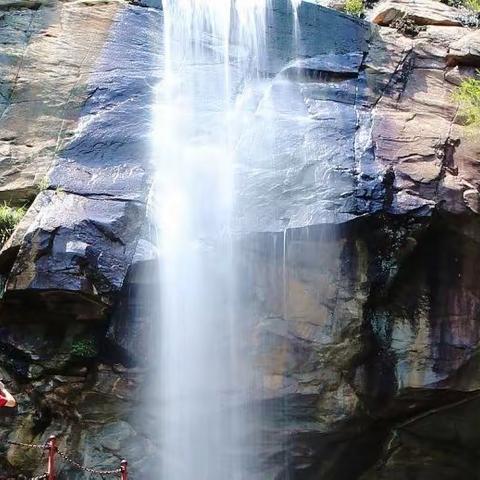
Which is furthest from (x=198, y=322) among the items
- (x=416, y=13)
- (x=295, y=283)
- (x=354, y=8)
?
(x=354, y=8)

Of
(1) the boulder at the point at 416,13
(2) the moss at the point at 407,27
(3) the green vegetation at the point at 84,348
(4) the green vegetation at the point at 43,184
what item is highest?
(1) the boulder at the point at 416,13

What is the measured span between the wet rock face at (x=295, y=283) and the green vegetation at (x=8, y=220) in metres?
0.43

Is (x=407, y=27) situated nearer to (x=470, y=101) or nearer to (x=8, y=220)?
(x=470, y=101)

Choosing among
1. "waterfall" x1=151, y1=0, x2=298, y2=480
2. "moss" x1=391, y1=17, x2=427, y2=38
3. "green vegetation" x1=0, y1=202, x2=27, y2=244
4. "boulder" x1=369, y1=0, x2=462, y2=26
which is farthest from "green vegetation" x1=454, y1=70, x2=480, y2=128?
"green vegetation" x1=0, y1=202, x2=27, y2=244

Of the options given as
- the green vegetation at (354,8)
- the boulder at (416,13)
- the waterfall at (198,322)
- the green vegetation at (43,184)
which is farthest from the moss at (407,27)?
the green vegetation at (43,184)

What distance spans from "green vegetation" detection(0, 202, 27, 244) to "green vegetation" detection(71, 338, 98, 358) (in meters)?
2.07

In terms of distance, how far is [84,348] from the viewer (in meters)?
9.09

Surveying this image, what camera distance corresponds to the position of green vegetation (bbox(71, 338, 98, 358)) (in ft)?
29.7

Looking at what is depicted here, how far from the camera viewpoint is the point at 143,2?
13609 mm

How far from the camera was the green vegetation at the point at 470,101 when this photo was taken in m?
11.2

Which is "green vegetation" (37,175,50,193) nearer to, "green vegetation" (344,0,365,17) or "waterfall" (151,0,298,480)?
"waterfall" (151,0,298,480)

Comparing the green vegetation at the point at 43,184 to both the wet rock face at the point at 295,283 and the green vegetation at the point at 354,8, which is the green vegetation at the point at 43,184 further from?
the green vegetation at the point at 354,8

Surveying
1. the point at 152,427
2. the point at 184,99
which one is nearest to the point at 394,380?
the point at 152,427

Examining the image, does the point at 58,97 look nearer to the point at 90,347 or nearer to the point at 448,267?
the point at 90,347
